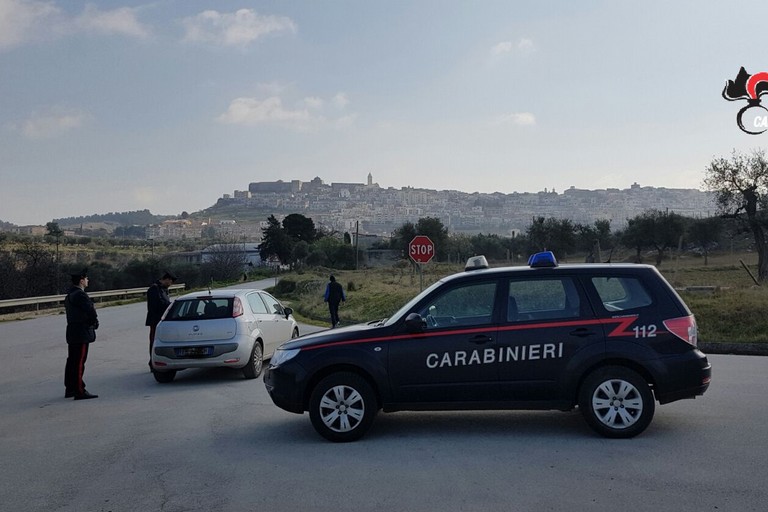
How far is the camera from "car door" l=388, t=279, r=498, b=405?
24.6 feet

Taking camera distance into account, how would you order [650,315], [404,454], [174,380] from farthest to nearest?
[174,380] < [650,315] < [404,454]

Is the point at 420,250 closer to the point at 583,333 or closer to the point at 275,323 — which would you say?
the point at 275,323

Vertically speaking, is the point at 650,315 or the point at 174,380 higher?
the point at 650,315

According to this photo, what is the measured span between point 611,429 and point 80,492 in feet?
16.2

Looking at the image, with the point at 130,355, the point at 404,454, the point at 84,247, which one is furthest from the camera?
the point at 84,247

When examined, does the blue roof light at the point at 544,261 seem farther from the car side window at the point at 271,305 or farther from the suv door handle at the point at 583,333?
the car side window at the point at 271,305

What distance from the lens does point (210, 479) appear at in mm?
6367

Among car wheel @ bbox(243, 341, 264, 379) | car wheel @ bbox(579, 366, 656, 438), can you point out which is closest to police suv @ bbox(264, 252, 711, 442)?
car wheel @ bbox(579, 366, 656, 438)

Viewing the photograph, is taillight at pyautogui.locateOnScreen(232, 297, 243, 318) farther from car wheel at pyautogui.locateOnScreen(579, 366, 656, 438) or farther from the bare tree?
the bare tree

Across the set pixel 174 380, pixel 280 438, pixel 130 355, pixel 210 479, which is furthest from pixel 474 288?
pixel 130 355

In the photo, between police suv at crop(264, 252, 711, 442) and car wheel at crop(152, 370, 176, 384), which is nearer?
police suv at crop(264, 252, 711, 442)

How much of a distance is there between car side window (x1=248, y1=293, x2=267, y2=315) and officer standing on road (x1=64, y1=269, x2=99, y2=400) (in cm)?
296

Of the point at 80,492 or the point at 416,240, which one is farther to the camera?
the point at 416,240

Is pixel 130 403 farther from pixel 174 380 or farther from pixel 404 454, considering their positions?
pixel 404 454
